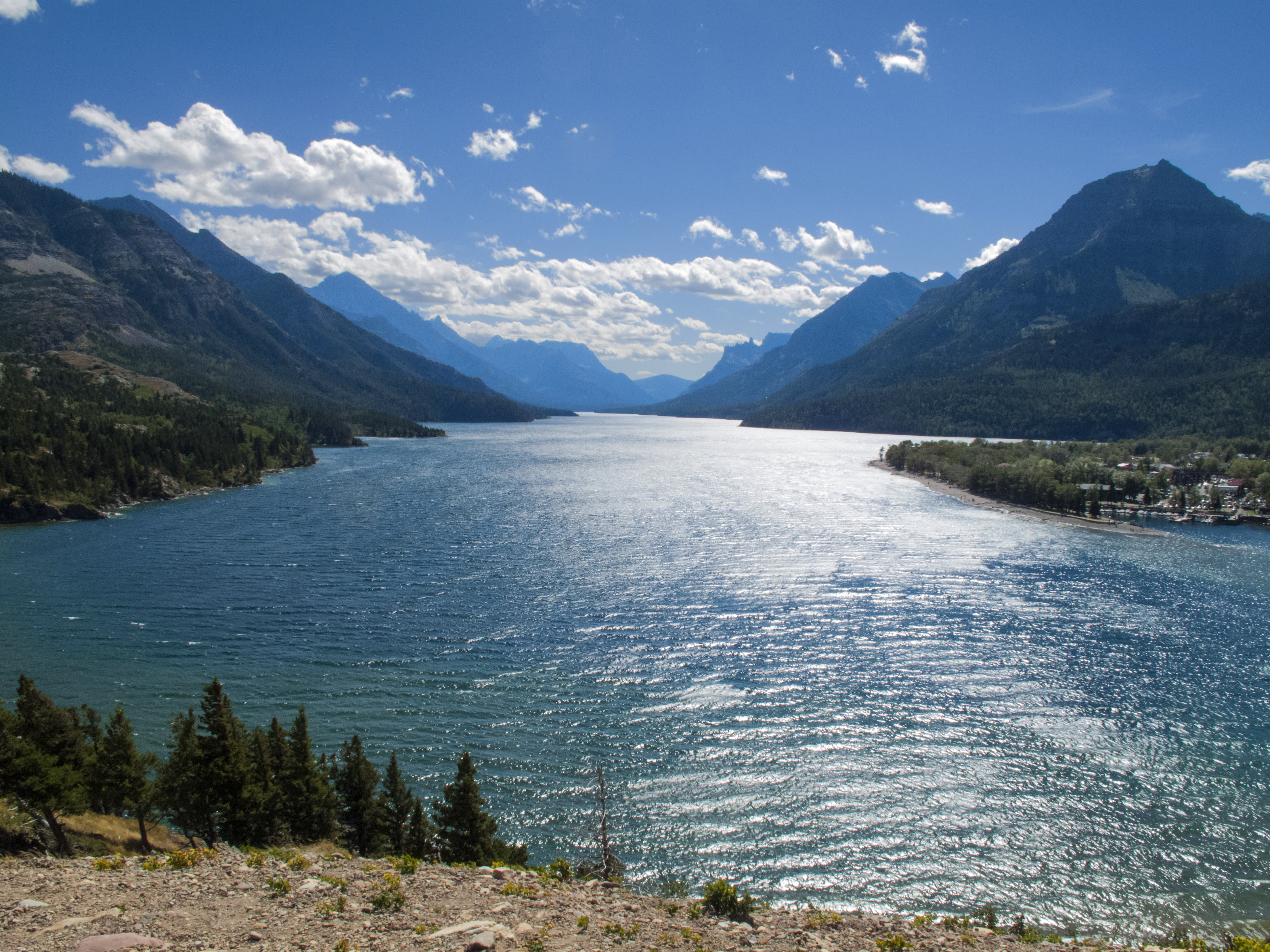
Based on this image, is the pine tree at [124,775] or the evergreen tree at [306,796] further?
the evergreen tree at [306,796]

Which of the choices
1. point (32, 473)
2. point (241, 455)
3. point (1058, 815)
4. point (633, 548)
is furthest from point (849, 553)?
point (241, 455)

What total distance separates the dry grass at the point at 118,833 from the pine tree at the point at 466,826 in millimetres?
12756

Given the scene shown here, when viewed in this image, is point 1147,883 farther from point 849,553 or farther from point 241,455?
point 241,455

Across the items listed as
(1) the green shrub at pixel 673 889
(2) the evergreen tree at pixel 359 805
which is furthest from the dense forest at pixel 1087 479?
(2) the evergreen tree at pixel 359 805

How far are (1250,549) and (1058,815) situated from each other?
111 m

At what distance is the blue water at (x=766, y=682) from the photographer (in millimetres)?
31344

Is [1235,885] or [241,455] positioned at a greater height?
[241,455]

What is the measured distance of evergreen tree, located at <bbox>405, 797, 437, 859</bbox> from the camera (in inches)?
1098

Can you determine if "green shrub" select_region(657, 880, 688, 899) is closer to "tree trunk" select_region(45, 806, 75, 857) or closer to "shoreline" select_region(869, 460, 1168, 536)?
"tree trunk" select_region(45, 806, 75, 857)

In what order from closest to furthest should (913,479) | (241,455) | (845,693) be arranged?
1. (845,693)
2. (241,455)
3. (913,479)

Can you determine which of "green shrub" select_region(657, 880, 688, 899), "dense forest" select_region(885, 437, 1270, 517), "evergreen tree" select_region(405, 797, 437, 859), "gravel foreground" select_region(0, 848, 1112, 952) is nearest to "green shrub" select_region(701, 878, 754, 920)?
"gravel foreground" select_region(0, 848, 1112, 952)

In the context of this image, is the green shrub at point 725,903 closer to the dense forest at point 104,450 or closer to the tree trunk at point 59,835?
the tree trunk at point 59,835

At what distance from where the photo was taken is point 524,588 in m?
71.1

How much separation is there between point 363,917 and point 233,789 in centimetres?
1760
